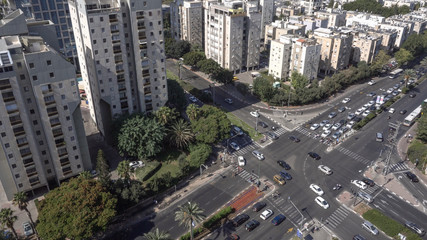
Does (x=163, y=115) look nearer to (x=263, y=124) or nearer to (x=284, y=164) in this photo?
(x=263, y=124)

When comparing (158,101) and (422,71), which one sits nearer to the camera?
(158,101)

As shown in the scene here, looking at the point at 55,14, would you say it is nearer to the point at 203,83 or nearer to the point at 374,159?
the point at 203,83

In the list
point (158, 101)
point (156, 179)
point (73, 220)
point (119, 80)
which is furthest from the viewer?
point (158, 101)

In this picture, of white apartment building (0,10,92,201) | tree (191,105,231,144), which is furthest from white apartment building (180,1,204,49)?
→ white apartment building (0,10,92,201)

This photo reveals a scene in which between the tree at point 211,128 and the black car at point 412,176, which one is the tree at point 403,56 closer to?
the black car at point 412,176

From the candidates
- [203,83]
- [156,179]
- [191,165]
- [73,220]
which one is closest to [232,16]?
[203,83]

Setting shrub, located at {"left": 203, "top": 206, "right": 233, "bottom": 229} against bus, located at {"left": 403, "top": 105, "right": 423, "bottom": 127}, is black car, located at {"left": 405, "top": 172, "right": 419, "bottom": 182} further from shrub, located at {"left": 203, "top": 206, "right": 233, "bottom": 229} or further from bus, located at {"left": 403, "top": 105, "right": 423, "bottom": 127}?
shrub, located at {"left": 203, "top": 206, "right": 233, "bottom": 229}

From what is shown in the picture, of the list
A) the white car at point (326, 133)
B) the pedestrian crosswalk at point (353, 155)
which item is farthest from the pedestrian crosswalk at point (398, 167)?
the white car at point (326, 133)
